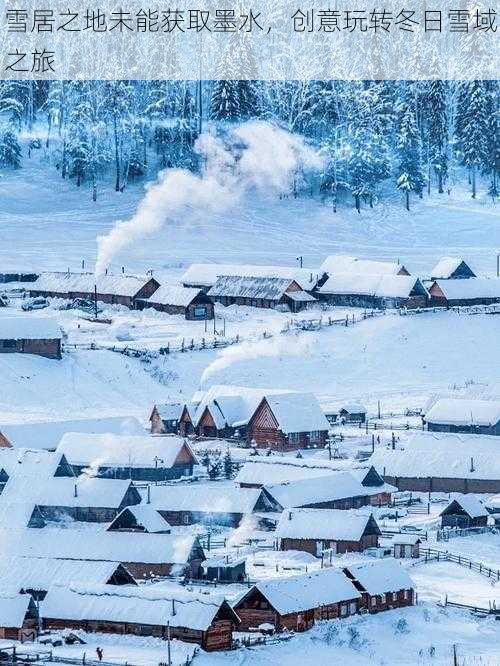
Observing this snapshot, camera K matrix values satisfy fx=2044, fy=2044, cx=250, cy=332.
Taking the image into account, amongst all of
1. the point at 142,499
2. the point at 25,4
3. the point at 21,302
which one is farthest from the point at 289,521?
the point at 25,4

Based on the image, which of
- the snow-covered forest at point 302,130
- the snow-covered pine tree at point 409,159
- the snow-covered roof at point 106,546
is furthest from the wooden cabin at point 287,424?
the snow-covered pine tree at point 409,159

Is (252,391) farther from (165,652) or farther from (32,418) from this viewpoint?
(165,652)

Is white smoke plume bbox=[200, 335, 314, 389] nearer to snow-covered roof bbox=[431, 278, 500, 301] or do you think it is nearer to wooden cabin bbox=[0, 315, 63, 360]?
wooden cabin bbox=[0, 315, 63, 360]

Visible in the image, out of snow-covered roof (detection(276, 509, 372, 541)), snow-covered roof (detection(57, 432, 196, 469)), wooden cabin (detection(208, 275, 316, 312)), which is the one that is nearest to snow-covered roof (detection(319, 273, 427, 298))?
wooden cabin (detection(208, 275, 316, 312))

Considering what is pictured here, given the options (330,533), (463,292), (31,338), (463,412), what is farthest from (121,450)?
(463,292)

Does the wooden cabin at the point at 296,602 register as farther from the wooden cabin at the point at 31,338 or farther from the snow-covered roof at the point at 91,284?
the snow-covered roof at the point at 91,284

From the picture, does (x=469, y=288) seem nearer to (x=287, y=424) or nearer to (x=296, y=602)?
(x=287, y=424)
